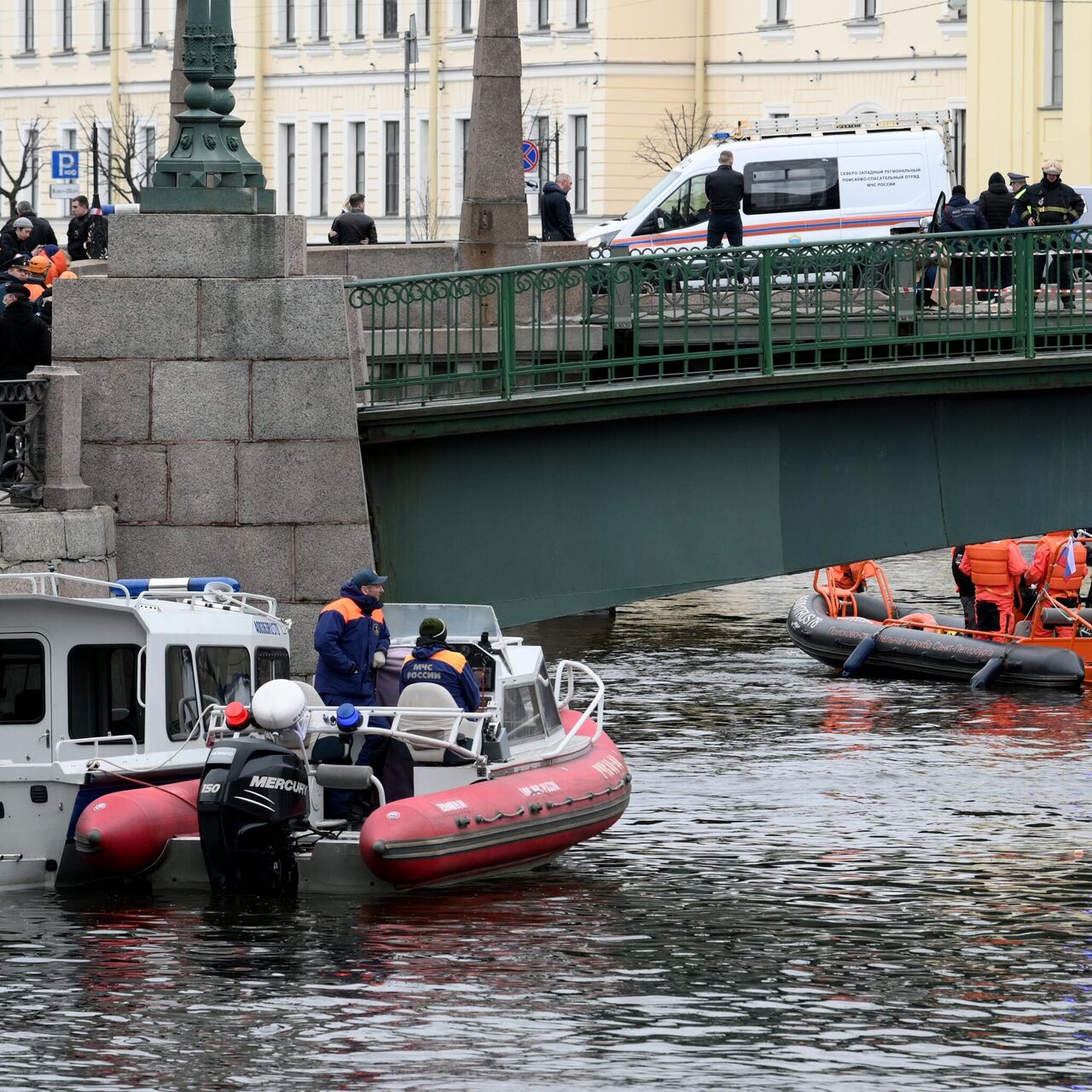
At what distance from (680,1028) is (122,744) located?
5.40m

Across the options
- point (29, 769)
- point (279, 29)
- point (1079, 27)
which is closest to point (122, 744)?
point (29, 769)

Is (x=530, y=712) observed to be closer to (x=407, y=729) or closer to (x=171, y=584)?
(x=407, y=729)

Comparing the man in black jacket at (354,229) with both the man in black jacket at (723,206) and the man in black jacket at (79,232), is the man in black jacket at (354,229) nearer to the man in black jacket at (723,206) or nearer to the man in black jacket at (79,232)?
the man in black jacket at (79,232)

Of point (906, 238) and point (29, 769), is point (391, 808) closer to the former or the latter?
point (29, 769)

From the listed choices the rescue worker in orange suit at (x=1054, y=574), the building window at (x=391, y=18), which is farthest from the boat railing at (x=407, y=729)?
the building window at (x=391, y=18)

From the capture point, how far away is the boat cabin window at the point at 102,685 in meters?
18.6

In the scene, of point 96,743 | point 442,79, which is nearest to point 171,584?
point 96,743

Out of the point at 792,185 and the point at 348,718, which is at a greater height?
the point at 792,185

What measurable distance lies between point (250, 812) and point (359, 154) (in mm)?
61855

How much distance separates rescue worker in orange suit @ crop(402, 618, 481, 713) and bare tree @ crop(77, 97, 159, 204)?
59033 mm

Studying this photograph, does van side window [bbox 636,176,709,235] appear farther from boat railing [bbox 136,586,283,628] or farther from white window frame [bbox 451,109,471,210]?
white window frame [bbox 451,109,471,210]

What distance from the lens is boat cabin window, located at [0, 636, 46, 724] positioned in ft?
60.8

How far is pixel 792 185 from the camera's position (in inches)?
1704

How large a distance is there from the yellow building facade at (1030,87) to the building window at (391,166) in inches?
849
